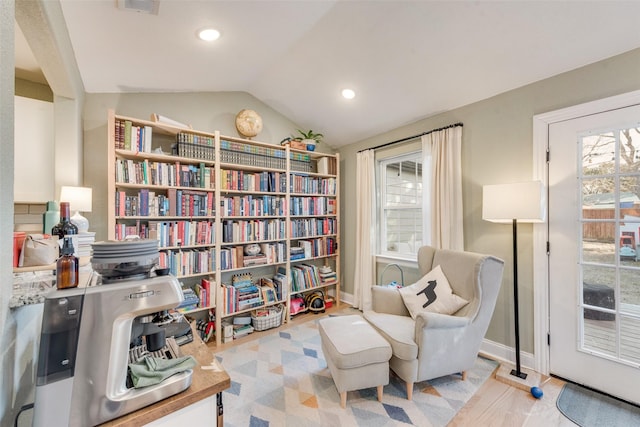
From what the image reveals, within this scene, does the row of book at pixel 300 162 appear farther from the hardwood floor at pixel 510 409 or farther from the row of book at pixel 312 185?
the hardwood floor at pixel 510 409

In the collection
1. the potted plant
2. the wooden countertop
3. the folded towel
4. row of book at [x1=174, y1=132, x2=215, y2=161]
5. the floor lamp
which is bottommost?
the wooden countertop

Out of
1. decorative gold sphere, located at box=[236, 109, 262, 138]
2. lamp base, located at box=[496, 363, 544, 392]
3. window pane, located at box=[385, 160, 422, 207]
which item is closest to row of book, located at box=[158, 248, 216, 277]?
decorative gold sphere, located at box=[236, 109, 262, 138]

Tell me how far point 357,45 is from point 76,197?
2.45 meters

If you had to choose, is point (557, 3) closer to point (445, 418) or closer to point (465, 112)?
point (465, 112)

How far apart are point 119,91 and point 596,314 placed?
433cm

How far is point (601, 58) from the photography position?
1.87 m

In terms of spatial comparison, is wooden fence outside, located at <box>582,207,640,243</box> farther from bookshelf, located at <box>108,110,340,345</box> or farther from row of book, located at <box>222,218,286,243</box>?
row of book, located at <box>222,218,286,243</box>

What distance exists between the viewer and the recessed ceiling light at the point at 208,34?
193 cm

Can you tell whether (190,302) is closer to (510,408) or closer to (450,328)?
(450,328)

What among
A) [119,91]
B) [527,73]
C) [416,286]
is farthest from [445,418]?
[119,91]

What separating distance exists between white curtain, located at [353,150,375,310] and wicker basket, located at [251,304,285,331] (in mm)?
1079

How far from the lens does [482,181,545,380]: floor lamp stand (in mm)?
1900

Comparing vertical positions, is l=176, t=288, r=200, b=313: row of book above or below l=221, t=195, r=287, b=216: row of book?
below

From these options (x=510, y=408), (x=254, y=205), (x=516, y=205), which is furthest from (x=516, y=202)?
(x=254, y=205)
